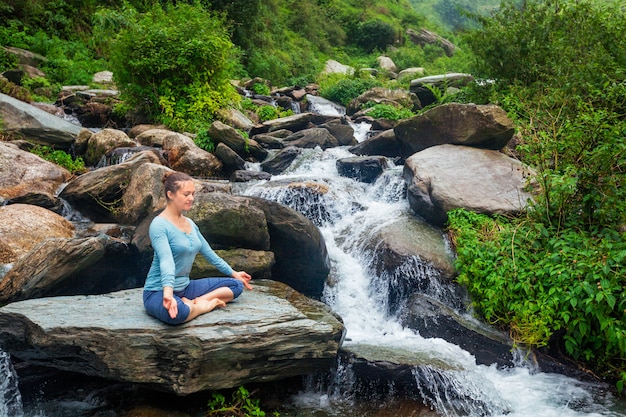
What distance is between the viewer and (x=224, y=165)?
11.7 metres

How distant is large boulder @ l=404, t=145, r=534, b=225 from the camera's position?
316 inches

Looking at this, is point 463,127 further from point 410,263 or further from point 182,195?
point 182,195

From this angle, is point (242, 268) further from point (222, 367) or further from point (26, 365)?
point (26, 365)

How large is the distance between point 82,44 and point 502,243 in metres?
18.9

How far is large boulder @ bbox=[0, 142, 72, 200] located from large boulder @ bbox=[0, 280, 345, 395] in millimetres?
4667

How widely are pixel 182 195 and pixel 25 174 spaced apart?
21.5ft

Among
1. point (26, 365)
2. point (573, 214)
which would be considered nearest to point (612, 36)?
point (573, 214)

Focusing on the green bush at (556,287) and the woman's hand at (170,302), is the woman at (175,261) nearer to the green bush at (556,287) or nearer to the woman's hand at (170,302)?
the woman's hand at (170,302)

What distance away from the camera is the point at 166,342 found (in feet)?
13.9

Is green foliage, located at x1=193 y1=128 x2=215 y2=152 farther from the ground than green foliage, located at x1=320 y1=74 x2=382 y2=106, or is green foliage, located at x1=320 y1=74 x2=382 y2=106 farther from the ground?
green foliage, located at x1=193 y1=128 x2=215 y2=152

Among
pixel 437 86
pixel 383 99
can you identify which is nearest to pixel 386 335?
pixel 437 86

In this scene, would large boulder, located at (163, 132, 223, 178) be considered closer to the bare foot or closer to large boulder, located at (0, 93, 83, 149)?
large boulder, located at (0, 93, 83, 149)

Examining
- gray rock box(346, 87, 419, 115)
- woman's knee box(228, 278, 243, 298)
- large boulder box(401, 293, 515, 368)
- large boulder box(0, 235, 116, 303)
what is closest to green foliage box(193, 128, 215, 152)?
large boulder box(0, 235, 116, 303)

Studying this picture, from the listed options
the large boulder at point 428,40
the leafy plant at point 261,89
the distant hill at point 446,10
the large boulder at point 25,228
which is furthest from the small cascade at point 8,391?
the distant hill at point 446,10
